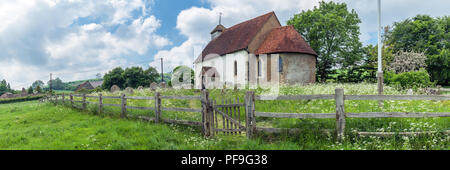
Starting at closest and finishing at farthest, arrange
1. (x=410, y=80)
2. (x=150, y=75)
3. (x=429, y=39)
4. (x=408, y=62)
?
(x=410, y=80) → (x=408, y=62) → (x=429, y=39) → (x=150, y=75)

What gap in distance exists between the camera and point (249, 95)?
21.5 feet

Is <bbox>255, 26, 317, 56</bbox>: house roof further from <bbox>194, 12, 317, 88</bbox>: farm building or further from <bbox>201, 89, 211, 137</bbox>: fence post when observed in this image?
<bbox>201, 89, 211, 137</bbox>: fence post

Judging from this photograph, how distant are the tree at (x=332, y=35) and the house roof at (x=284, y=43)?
6855mm

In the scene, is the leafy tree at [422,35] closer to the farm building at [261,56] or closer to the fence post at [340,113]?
the farm building at [261,56]

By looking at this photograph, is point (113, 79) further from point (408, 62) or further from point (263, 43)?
point (408, 62)

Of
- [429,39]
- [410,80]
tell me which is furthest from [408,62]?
[410,80]

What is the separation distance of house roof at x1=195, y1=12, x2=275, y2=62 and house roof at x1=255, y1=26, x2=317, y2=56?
5.95ft

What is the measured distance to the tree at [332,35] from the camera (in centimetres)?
2964

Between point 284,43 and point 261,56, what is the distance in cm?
282

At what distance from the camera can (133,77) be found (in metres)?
54.0

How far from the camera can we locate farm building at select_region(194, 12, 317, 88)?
76.9 feet
